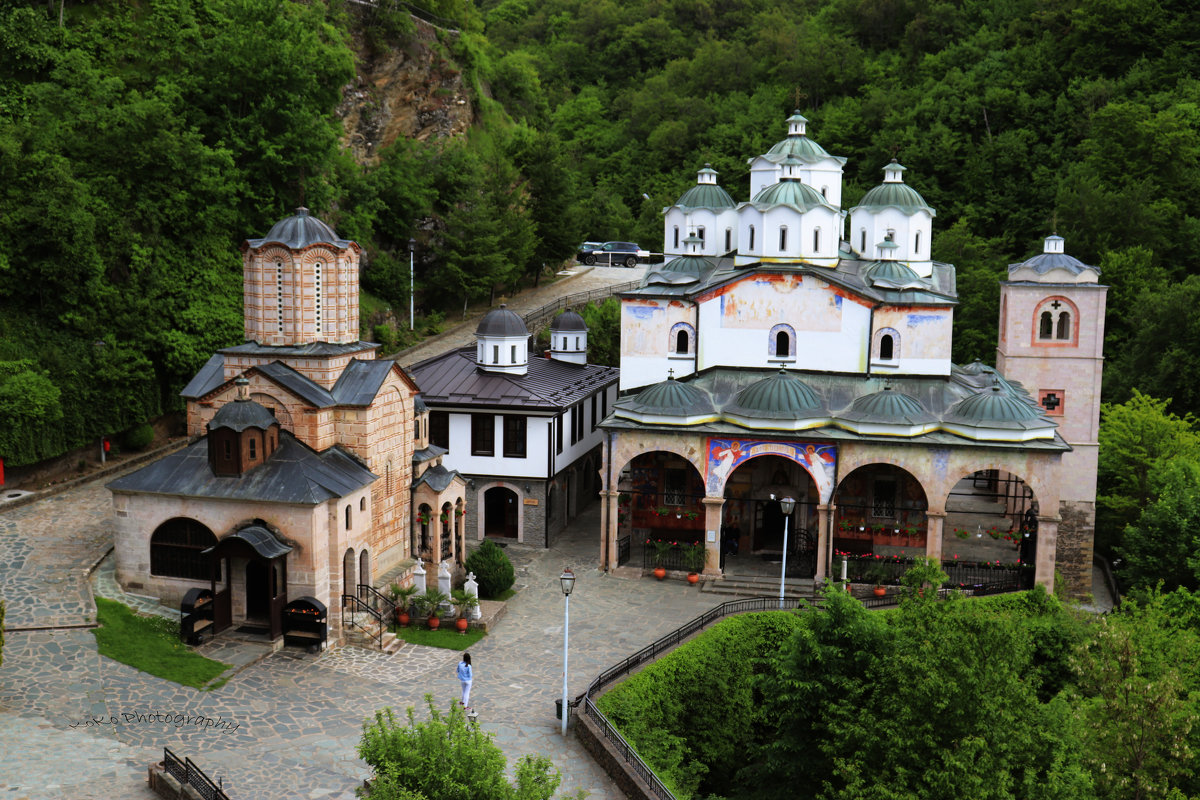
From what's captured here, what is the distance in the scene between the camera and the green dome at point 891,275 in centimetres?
3481

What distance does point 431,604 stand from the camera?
87.4 feet

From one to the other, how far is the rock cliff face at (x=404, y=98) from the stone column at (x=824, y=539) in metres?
29.5

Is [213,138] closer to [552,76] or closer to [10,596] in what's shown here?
[10,596]

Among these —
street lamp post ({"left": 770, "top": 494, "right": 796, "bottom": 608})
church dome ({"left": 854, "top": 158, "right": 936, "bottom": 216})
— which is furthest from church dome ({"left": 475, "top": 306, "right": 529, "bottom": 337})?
church dome ({"left": 854, "top": 158, "right": 936, "bottom": 216})

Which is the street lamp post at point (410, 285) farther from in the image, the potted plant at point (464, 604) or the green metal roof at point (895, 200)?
the potted plant at point (464, 604)

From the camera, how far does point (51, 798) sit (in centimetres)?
1730

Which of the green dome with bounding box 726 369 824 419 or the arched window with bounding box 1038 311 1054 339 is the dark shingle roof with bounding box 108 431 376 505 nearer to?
the green dome with bounding box 726 369 824 419

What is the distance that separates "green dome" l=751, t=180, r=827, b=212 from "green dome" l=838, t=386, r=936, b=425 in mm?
6737

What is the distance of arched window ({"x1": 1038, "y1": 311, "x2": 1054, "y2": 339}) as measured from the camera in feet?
121

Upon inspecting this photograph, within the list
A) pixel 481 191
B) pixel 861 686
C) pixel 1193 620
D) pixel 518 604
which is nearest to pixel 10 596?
pixel 518 604

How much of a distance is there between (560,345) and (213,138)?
48.2 ft

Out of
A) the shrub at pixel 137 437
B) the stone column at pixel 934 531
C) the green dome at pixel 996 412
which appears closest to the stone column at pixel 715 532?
the stone column at pixel 934 531

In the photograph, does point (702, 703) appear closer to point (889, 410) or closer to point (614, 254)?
point (889, 410)

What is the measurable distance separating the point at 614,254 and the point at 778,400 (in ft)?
124
